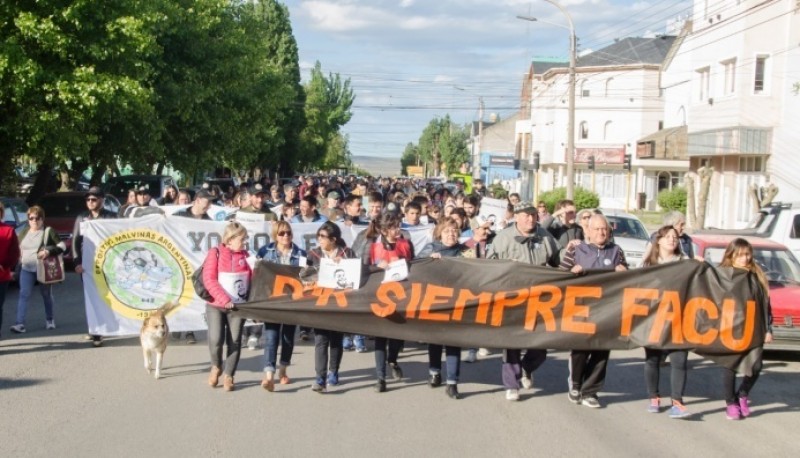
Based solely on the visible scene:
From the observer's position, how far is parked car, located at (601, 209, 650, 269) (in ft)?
62.5

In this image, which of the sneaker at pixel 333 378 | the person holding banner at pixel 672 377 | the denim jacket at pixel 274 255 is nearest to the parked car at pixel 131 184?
the denim jacket at pixel 274 255

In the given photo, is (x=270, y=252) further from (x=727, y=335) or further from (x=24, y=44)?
(x=24, y=44)

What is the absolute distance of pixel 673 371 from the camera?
8750 mm

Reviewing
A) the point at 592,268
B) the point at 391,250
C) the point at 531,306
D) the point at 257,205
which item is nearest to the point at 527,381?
the point at 531,306

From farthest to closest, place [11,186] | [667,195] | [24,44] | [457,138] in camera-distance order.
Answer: [457,138] < [667,195] < [11,186] < [24,44]

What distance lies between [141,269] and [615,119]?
5891 centimetres

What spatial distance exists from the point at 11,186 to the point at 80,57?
16.8 meters

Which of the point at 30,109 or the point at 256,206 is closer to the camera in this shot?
the point at 256,206

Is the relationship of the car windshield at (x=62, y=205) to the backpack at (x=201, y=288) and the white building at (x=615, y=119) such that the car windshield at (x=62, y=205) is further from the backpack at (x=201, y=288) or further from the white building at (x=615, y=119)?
the white building at (x=615, y=119)

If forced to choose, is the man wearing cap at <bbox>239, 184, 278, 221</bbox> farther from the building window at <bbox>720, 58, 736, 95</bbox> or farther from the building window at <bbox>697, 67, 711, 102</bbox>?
the building window at <bbox>697, 67, 711, 102</bbox>

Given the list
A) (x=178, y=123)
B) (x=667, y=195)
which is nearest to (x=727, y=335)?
(x=178, y=123)

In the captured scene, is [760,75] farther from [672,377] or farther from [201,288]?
[201,288]

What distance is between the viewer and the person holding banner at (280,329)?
369 inches

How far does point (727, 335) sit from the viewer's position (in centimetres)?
873
